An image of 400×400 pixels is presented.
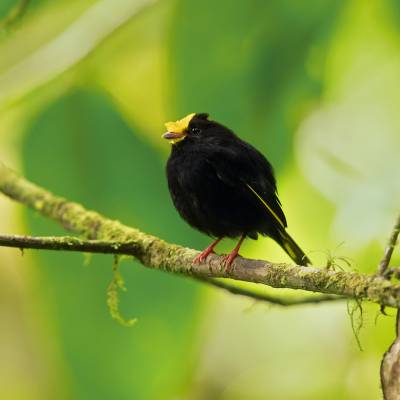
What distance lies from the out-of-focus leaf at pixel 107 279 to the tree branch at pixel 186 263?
0.08m

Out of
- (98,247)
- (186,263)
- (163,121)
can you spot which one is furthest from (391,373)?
(163,121)

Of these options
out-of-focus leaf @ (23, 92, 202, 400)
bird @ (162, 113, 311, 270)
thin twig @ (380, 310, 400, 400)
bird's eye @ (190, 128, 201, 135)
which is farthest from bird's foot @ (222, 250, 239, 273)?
thin twig @ (380, 310, 400, 400)

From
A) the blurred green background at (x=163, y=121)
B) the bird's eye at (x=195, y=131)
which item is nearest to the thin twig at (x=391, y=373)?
the blurred green background at (x=163, y=121)

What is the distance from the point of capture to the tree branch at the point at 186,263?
177cm

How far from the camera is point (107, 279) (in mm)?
2738

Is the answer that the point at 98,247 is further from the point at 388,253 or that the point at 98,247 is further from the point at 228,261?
the point at 388,253

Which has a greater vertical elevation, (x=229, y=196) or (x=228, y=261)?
(x=229, y=196)

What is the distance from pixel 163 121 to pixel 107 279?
600 millimetres

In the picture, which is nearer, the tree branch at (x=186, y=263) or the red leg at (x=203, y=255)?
the tree branch at (x=186, y=263)

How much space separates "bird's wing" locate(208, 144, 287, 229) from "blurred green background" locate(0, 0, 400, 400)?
40 cm

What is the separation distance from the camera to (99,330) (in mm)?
2449

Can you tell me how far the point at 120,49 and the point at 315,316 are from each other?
170 centimetres

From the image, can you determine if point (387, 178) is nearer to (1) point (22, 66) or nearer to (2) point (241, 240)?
(2) point (241, 240)

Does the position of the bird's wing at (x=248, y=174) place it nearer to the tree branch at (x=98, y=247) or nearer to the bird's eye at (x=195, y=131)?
the bird's eye at (x=195, y=131)
